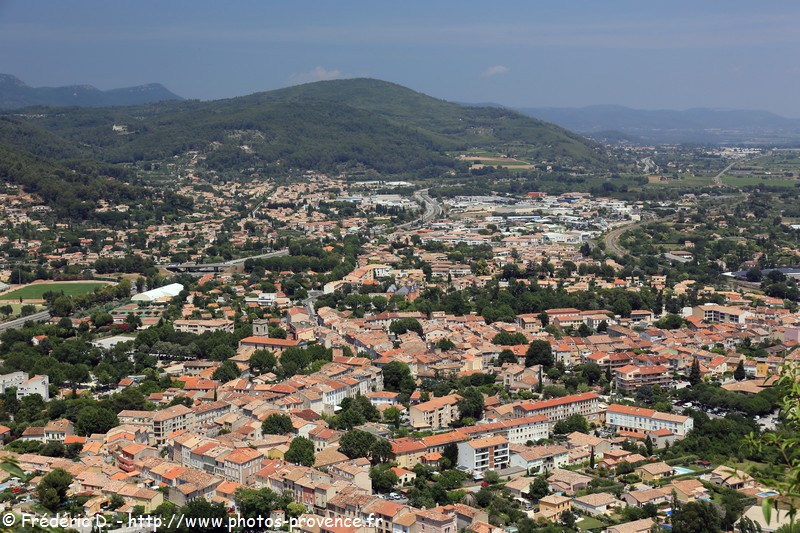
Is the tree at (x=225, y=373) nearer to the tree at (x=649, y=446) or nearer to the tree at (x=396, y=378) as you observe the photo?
the tree at (x=396, y=378)

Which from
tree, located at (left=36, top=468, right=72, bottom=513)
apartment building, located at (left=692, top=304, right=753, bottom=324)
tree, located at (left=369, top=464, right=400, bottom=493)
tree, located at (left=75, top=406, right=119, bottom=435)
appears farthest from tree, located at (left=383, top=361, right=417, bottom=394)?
apartment building, located at (left=692, top=304, right=753, bottom=324)

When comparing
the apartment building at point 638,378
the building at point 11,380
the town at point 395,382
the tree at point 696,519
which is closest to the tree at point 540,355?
the town at point 395,382

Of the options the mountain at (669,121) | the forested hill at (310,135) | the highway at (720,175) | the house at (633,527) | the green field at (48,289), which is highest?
the mountain at (669,121)

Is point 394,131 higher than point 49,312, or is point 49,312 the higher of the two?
point 394,131

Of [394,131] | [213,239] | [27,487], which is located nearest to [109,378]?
[27,487]

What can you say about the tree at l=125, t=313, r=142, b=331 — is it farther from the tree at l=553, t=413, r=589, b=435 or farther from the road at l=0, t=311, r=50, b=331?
the tree at l=553, t=413, r=589, b=435

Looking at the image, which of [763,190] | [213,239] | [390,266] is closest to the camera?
[390,266]

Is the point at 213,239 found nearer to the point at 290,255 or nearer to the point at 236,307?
the point at 290,255

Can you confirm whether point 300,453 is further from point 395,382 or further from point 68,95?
point 68,95
